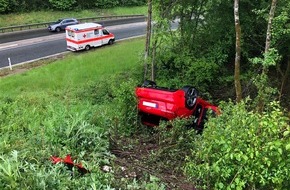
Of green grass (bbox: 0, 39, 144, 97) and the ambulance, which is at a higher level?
the ambulance

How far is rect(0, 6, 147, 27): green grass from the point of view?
112 feet

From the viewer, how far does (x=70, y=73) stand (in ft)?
62.5

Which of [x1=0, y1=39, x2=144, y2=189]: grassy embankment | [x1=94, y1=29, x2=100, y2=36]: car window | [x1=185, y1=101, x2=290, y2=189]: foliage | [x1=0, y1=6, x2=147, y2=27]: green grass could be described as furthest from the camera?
[x1=0, y1=6, x2=147, y2=27]: green grass

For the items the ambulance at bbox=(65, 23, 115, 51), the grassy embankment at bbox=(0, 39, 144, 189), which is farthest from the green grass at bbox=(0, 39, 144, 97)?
the ambulance at bbox=(65, 23, 115, 51)

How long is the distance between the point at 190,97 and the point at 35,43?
859 inches

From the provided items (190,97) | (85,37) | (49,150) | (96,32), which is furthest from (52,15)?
(49,150)

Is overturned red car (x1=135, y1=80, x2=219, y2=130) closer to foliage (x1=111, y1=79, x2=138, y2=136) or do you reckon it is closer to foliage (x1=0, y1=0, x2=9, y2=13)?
foliage (x1=111, y1=79, x2=138, y2=136)

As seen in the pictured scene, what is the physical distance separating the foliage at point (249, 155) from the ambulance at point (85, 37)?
2166 centimetres

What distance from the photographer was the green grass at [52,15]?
34188mm

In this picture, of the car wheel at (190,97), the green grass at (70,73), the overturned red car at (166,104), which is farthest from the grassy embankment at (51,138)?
the car wheel at (190,97)

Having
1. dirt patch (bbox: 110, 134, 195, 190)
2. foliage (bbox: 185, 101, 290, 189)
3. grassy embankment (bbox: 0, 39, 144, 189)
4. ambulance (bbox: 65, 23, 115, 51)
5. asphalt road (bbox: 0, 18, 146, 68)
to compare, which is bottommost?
Answer: asphalt road (bbox: 0, 18, 146, 68)

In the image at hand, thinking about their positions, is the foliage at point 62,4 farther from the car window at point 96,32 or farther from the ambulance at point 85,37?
the car window at point 96,32

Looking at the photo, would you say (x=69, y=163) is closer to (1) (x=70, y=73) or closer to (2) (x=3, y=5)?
(1) (x=70, y=73)

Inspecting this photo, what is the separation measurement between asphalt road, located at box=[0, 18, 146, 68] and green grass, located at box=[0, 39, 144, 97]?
2.66 meters
